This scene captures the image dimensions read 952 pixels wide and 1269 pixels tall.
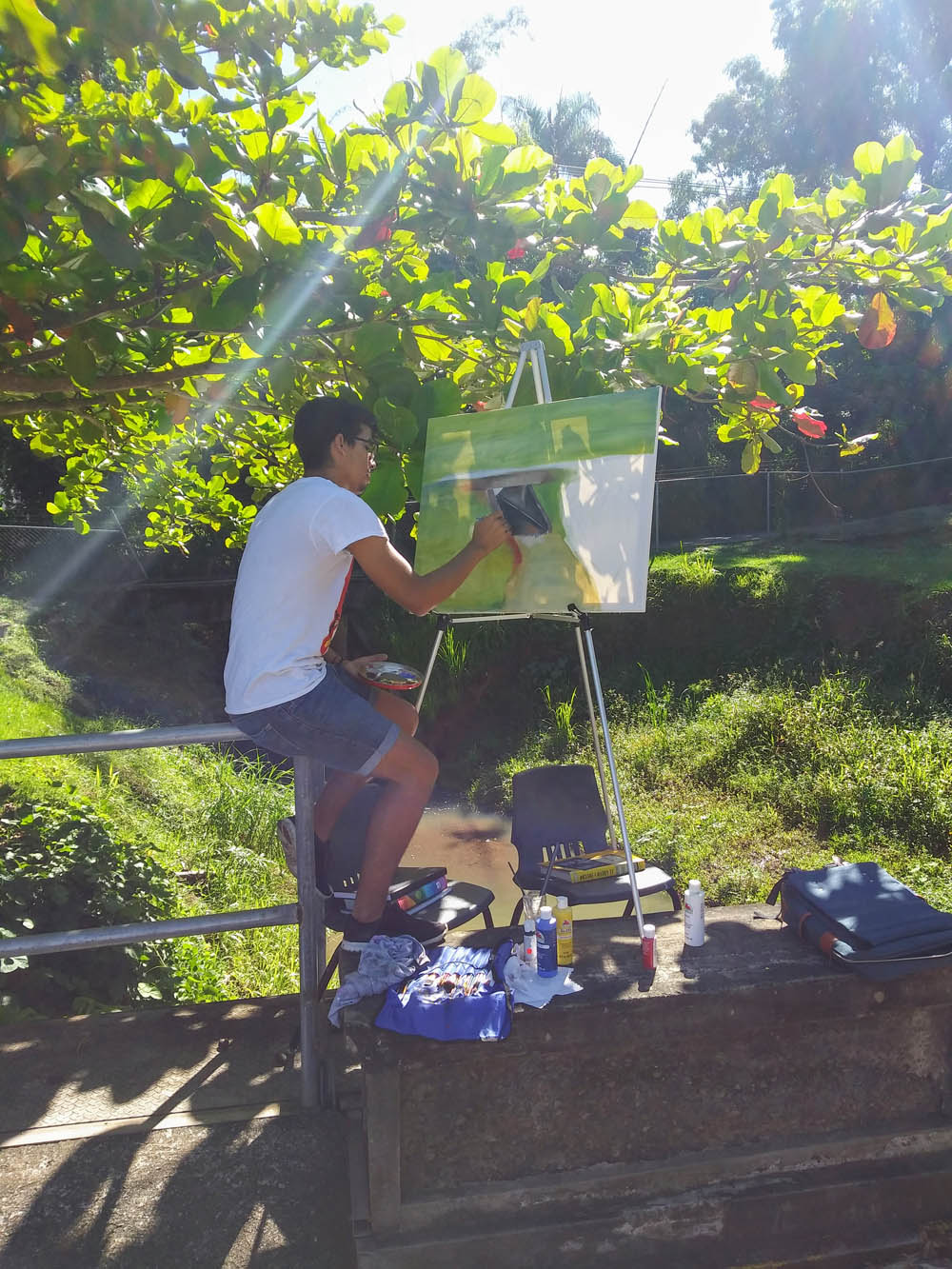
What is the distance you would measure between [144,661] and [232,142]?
386 inches

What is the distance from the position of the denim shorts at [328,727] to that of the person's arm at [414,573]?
1.06ft

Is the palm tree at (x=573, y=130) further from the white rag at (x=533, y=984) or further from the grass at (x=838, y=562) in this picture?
the white rag at (x=533, y=984)

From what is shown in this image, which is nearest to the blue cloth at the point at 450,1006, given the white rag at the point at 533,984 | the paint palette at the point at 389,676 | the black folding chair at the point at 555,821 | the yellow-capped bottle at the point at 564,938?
the white rag at the point at 533,984

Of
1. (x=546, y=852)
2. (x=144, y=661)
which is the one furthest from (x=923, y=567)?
(x=144, y=661)

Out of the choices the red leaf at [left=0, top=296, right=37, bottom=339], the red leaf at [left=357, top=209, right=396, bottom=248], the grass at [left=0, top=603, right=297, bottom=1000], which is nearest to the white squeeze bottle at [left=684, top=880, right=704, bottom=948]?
the red leaf at [left=357, top=209, right=396, bottom=248]

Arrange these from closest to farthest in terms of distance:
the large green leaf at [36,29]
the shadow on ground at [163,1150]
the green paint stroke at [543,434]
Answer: the large green leaf at [36,29] < the shadow on ground at [163,1150] < the green paint stroke at [543,434]

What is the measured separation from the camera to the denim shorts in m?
2.74

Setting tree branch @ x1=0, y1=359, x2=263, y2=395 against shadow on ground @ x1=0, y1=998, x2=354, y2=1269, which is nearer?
shadow on ground @ x1=0, y1=998, x2=354, y2=1269

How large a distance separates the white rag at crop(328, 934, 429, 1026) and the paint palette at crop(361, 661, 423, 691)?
0.81 metres

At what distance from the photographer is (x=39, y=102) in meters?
2.62

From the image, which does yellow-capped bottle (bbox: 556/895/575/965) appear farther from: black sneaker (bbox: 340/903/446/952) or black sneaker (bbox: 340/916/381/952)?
black sneaker (bbox: 340/916/381/952)

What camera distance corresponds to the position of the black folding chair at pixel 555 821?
3947 millimetres

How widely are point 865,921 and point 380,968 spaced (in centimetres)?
141

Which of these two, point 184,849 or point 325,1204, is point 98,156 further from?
point 184,849
